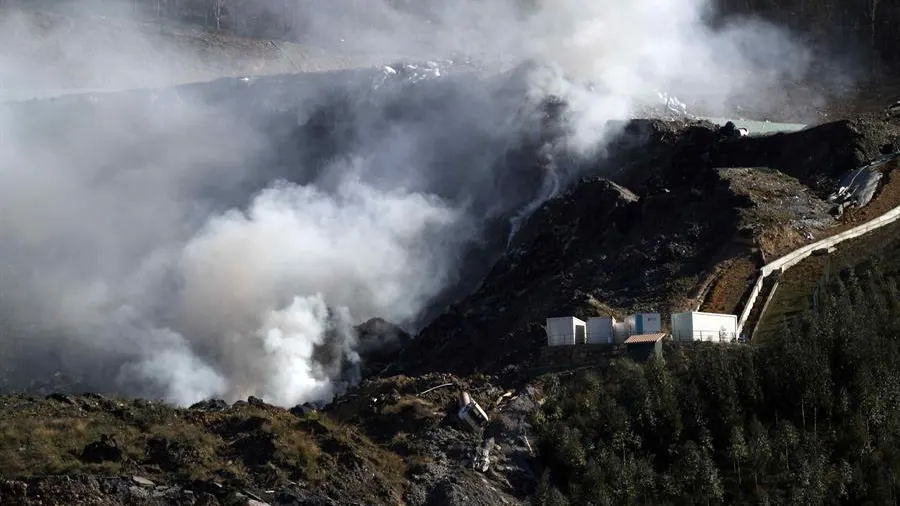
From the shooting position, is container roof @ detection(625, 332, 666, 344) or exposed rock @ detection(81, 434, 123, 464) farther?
container roof @ detection(625, 332, 666, 344)

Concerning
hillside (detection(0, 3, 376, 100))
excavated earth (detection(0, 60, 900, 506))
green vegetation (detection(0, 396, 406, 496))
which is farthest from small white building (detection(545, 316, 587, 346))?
hillside (detection(0, 3, 376, 100))

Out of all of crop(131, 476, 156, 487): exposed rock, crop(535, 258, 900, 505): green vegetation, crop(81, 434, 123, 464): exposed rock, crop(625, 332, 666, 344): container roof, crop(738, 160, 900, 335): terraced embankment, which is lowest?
crop(131, 476, 156, 487): exposed rock

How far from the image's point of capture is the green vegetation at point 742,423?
39.3 metres

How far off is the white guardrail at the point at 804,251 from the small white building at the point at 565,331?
6.33m

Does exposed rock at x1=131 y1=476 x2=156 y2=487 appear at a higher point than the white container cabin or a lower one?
lower

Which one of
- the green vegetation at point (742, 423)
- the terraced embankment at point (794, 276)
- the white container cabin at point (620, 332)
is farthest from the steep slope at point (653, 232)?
the green vegetation at point (742, 423)

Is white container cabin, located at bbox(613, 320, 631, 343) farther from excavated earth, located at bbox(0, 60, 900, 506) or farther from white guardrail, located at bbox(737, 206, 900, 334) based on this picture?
white guardrail, located at bbox(737, 206, 900, 334)

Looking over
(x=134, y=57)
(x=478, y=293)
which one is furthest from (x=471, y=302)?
(x=134, y=57)

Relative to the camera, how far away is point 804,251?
60.5 metres

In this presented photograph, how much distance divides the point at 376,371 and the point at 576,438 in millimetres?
21404

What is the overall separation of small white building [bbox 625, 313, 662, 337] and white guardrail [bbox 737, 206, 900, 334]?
145 inches

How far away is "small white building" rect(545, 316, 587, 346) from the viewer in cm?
5112

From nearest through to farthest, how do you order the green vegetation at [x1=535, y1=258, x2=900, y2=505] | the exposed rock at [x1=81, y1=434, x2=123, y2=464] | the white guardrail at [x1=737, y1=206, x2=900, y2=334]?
1. the exposed rock at [x1=81, y1=434, x2=123, y2=464]
2. the green vegetation at [x1=535, y1=258, x2=900, y2=505]
3. the white guardrail at [x1=737, y1=206, x2=900, y2=334]

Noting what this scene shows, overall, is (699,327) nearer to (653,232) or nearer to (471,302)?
(653,232)
